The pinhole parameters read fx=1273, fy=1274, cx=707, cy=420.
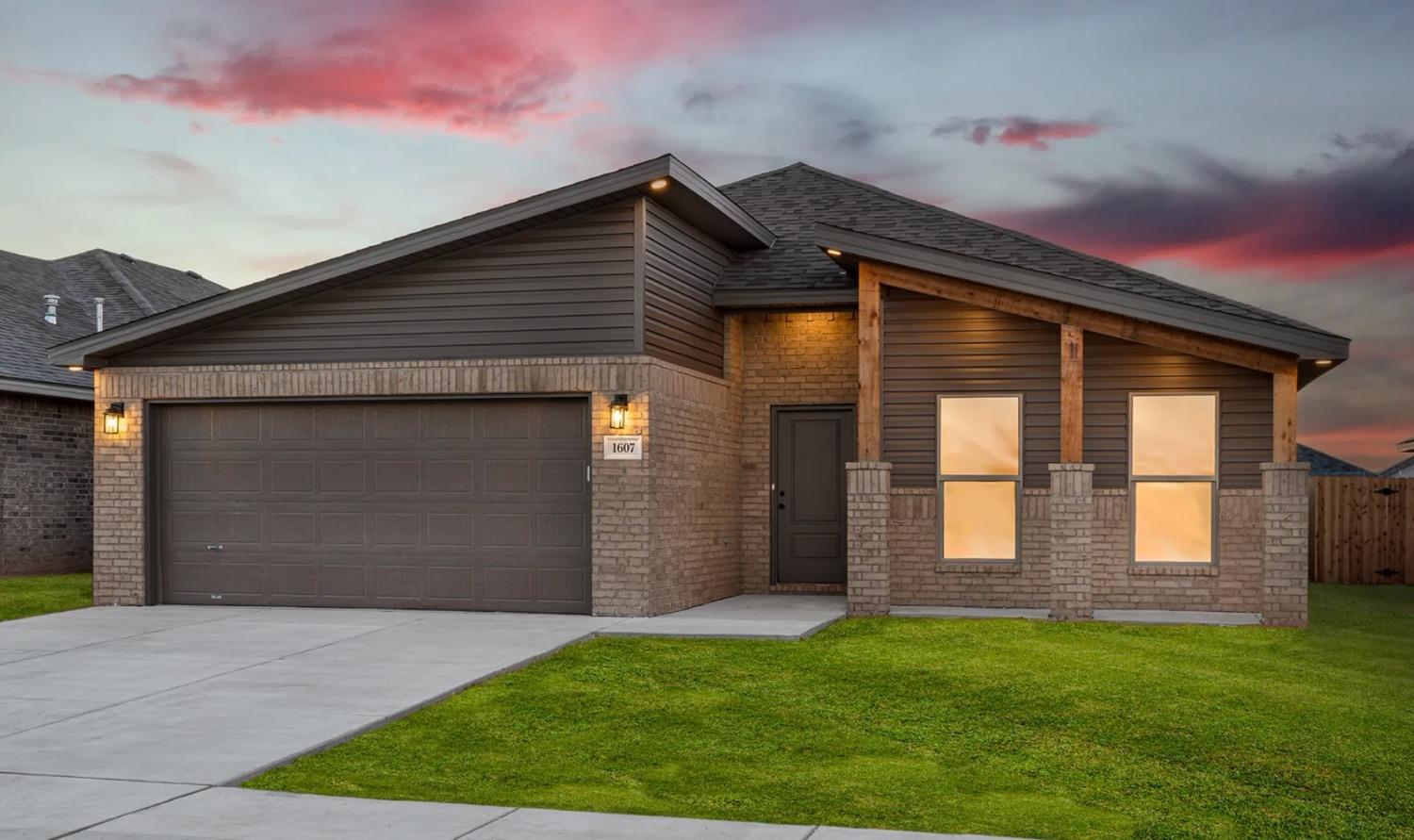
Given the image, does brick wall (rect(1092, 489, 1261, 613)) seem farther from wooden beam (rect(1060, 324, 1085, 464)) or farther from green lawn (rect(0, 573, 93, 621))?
green lawn (rect(0, 573, 93, 621))

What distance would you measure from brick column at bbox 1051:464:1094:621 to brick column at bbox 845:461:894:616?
1758mm

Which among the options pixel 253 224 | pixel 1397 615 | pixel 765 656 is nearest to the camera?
pixel 765 656

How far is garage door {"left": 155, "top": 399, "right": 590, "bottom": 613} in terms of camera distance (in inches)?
541

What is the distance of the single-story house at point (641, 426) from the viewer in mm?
13391

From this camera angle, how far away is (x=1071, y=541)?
13.3 meters

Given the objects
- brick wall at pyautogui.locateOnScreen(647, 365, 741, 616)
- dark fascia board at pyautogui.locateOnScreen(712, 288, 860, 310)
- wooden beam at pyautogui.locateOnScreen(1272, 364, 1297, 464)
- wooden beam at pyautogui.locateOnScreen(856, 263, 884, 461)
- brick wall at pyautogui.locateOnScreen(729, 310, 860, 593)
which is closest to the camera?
wooden beam at pyautogui.locateOnScreen(1272, 364, 1297, 464)

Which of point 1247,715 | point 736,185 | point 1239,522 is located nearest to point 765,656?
point 1247,715

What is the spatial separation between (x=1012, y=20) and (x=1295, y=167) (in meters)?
7.20

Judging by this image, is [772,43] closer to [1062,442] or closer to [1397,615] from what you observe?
[1062,442]

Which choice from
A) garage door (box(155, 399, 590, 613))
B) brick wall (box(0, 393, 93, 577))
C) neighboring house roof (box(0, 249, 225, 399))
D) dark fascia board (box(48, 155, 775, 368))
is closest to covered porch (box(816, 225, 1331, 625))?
dark fascia board (box(48, 155, 775, 368))

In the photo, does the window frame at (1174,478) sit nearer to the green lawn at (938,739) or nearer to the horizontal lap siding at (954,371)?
the horizontal lap siding at (954,371)

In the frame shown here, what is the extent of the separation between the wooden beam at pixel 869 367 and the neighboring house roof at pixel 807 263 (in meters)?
0.47

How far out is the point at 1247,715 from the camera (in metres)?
8.65

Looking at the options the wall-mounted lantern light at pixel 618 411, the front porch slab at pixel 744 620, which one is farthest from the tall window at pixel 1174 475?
the wall-mounted lantern light at pixel 618 411
